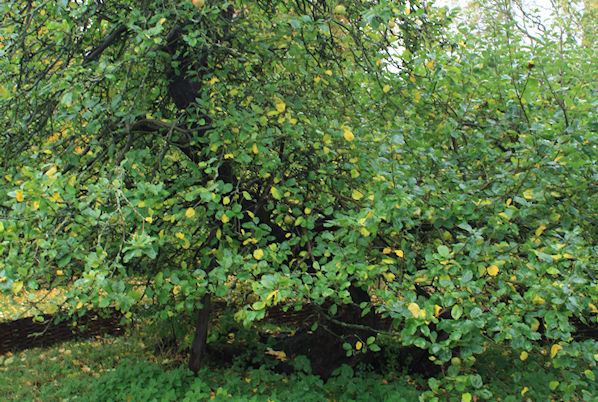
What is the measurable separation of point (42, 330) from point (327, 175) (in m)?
6.13

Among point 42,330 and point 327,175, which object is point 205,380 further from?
point 42,330

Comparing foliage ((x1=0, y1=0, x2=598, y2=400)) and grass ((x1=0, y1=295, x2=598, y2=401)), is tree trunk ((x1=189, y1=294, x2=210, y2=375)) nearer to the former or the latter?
grass ((x1=0, y1=295, x2=598, y2=401))

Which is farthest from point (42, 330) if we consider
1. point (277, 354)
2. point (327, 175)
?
point (327, 175)

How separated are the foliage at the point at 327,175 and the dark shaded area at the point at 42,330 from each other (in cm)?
415

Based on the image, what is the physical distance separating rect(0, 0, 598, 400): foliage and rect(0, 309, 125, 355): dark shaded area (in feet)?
13.6

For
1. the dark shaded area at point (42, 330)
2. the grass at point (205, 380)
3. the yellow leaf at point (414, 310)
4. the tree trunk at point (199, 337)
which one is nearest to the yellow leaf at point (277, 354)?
the grass at point (205, 380)

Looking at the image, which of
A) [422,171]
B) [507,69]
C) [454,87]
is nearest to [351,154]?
[422,171]

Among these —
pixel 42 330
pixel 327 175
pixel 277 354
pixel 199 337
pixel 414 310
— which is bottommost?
pixel 42 330

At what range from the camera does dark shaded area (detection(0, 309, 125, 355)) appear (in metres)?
7.42

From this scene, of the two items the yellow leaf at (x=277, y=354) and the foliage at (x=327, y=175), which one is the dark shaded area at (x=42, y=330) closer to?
the yellow leaf at (x=277, y=354)

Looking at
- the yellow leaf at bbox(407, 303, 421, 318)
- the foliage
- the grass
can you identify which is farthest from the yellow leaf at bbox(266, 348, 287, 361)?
the yellow leaf at bbox(407, 303, 421, 318)

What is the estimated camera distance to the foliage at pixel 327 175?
107 inches

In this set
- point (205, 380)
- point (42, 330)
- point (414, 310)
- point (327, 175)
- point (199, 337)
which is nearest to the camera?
point (414, 310)

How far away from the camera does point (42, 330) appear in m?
7.70
